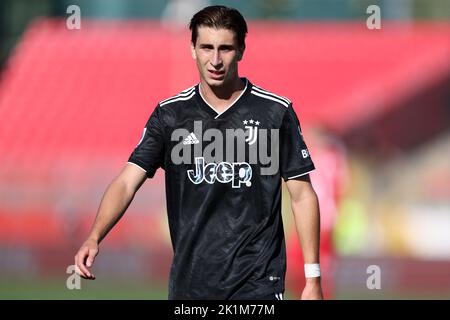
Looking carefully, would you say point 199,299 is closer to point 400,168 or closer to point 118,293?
point 118,293

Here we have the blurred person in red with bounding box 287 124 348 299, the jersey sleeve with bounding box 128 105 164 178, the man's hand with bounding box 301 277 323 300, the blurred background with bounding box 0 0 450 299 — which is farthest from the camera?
the blurred background with bounding box 0 0 450 299

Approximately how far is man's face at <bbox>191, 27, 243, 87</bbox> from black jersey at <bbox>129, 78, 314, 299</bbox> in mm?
179

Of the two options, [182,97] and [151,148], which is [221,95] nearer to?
[182,97]

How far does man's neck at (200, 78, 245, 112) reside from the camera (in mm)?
5914

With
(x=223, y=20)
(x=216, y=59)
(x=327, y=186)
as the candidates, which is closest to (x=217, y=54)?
(x=216, y=59)

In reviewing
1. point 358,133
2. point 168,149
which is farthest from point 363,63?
point 168,149

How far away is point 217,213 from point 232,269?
0.97ft

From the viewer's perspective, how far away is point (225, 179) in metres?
5.82

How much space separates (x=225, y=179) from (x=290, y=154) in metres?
0.36

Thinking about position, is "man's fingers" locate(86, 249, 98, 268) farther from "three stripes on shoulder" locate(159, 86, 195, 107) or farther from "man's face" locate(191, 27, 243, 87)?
"man's face" locate(191, 27, 243, 87)

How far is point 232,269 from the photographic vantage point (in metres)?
5.79

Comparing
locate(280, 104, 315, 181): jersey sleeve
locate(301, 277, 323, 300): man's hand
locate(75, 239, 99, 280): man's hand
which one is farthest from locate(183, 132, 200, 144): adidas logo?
locate(301, 277, 323, 300): man's hand

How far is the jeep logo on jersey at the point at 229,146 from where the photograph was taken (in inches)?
229
